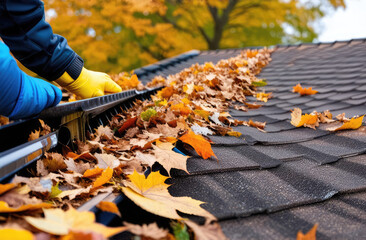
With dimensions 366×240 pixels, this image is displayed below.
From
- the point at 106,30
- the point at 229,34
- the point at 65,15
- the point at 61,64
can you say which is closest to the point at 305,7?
the point at 229,34

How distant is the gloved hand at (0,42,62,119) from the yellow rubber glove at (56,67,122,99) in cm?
77

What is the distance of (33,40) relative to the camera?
1.71m

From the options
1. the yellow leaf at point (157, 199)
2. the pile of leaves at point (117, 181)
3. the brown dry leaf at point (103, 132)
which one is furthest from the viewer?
the brown dry leaf at point (103, 132)

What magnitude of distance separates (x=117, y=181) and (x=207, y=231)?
0.42m

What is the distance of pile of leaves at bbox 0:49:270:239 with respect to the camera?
674 mm

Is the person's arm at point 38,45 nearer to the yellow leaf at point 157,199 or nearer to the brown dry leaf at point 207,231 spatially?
the yellow leaf at point 157,199

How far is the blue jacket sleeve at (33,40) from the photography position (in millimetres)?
1558

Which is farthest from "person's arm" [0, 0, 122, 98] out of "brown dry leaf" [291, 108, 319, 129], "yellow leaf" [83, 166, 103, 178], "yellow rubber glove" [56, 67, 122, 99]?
"brown dry leaf" [291, 108, 319, 129]

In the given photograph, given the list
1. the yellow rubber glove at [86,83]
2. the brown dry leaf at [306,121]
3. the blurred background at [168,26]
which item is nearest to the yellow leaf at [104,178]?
the yellow rubber glove at [86,83]

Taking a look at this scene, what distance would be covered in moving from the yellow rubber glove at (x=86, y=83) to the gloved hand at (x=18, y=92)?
77 cm

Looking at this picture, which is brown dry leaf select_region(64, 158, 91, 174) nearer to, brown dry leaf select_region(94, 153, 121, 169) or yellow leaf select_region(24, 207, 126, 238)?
brown dry leaf select_region(94, 153, 121, 169)

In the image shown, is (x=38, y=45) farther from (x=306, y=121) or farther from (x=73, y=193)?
(x=306, y=121)

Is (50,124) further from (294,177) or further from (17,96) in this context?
(294,177)

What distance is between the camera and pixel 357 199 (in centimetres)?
101
